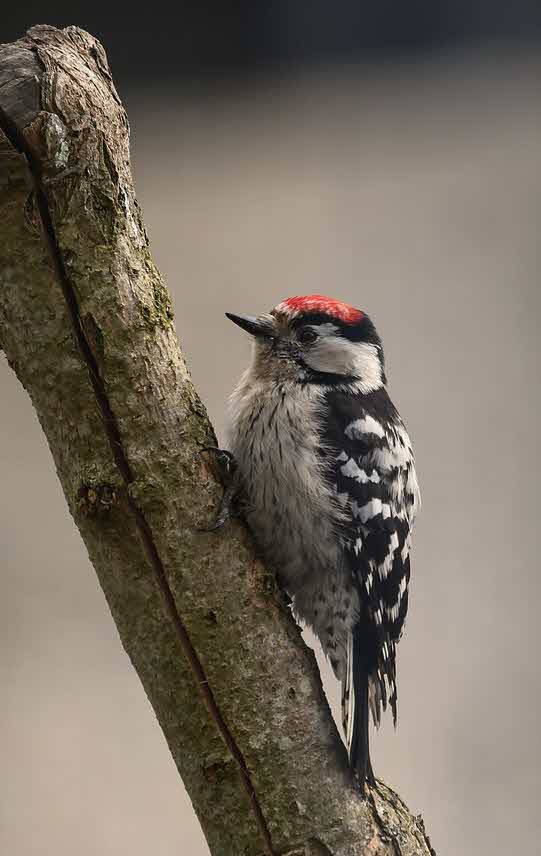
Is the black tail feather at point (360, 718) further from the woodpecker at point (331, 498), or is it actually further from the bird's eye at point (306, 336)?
the bird's eye at point (306, 336)

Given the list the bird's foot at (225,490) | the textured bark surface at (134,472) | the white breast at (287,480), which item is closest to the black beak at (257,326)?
the white breast at (287,480)

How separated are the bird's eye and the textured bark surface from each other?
1.72 ft

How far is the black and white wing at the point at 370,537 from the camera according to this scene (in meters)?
1.74

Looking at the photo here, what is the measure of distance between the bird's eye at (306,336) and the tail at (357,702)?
1.94 ft

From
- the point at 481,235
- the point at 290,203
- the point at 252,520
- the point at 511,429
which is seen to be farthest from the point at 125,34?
the point at 252,520

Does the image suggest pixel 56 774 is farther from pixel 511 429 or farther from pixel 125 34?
pixel 125 34

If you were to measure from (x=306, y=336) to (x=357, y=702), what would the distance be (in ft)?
2.43

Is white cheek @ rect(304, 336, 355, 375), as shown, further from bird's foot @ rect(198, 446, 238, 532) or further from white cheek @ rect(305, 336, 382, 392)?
bird's foot @ rect(198, 446, 238, 532)

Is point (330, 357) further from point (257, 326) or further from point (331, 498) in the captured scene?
point (331, 498)

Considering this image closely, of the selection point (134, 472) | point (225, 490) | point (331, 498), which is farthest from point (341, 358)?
point (134, 472)

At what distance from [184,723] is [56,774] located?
2155 millimetres

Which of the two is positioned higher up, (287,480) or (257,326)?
(257,326)

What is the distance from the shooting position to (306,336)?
1.89 meters

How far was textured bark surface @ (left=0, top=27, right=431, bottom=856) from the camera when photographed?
135cm
